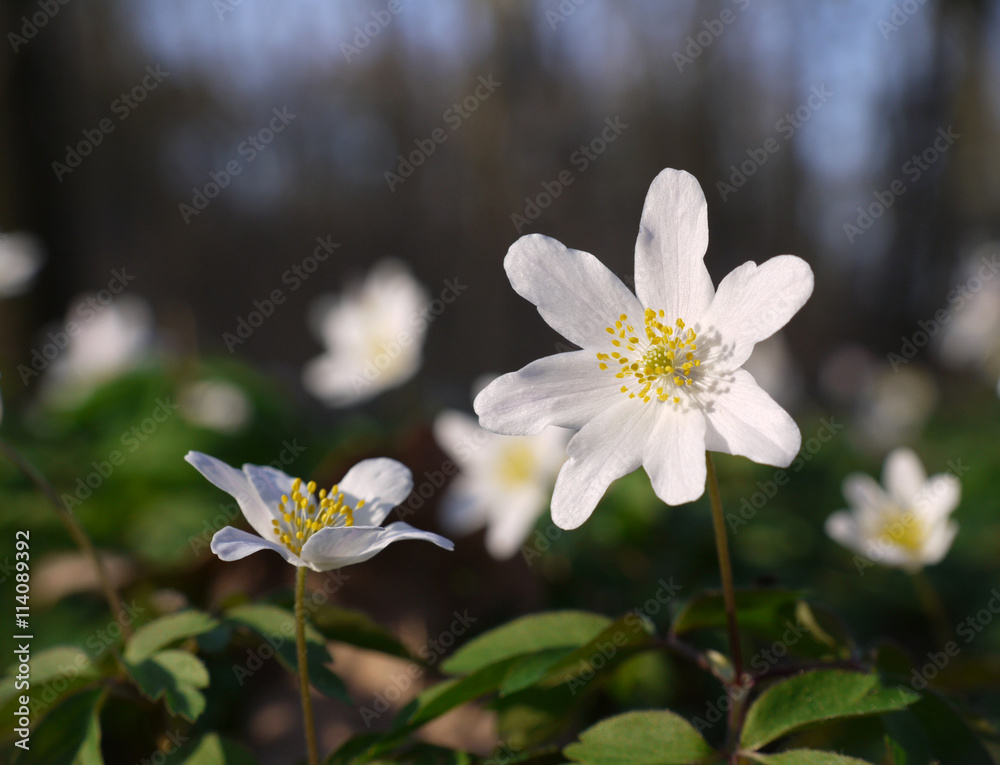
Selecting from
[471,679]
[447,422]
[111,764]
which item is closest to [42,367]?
[447,422]

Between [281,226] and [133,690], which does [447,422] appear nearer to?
[133,690]

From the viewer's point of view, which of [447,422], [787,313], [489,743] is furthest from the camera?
[447,422]
